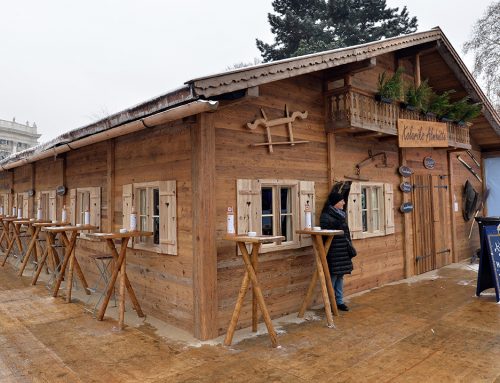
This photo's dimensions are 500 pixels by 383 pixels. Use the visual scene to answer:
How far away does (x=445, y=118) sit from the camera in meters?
8.27

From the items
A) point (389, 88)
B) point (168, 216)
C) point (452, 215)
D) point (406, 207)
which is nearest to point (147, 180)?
point (168, 216)

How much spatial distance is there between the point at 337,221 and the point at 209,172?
2.13 metres

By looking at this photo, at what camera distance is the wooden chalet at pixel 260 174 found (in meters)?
4.45

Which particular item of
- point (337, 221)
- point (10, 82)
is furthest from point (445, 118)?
point (10, 82)

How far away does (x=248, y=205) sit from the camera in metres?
4.87

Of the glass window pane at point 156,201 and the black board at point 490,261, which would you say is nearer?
the glass window pane at point 156,201

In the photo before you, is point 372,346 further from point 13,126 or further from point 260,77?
point 13,126

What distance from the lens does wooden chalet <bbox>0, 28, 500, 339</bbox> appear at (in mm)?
4453

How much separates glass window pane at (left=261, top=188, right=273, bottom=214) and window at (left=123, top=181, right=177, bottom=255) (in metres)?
1.24

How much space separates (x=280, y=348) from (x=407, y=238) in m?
4.62

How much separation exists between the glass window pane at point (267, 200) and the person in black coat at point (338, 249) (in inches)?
32.6

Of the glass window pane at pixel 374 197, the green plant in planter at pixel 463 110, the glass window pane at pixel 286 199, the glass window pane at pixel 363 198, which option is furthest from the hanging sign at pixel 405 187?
the glass window pane at pixel 286 199

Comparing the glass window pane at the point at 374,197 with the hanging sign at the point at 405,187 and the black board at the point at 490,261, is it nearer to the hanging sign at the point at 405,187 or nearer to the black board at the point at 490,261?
the hanging sign at the point at 405,187

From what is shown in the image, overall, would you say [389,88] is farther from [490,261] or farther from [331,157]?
[490,261]
